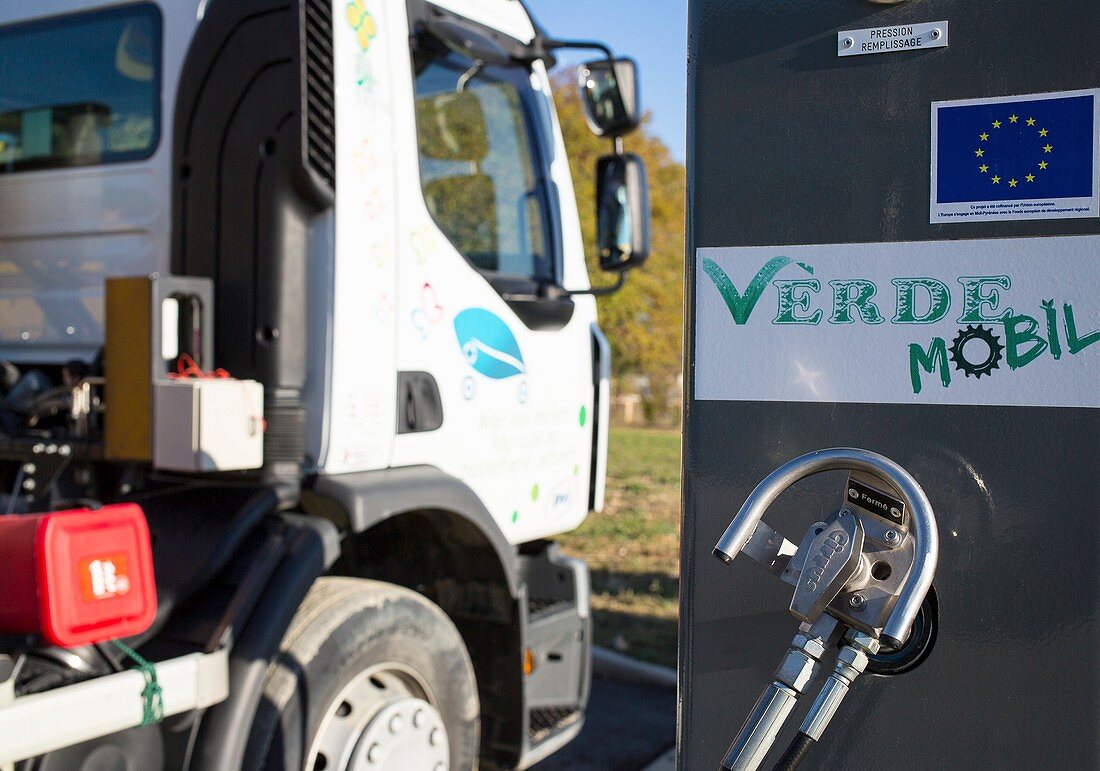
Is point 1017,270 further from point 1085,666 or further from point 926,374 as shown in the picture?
point 1085,666

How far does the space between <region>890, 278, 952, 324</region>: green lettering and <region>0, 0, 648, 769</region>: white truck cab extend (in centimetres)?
165

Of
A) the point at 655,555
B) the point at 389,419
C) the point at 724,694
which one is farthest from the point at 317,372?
the point at 655,555

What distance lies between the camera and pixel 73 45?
3.36 m

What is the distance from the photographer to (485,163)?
3.78 m

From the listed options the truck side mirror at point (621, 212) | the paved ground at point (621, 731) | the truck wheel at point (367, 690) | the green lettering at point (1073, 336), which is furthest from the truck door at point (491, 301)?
the green lettering at point (1073, 336)

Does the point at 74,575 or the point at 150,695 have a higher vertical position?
the point at 74,575

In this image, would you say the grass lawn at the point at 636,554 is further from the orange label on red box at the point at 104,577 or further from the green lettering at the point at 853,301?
the green lettering at the point at 853,301

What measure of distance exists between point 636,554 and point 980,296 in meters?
7.24

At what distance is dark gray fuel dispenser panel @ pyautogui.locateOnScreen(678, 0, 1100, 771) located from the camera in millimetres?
1575

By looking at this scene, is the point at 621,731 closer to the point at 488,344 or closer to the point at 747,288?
the point at 488,344

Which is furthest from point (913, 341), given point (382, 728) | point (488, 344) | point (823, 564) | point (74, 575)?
point (488, 344)

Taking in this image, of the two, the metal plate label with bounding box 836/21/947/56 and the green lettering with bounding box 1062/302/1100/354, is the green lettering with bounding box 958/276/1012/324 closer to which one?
the green lettering with bounding box 1062/302/1100/354

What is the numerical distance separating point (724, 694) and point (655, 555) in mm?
6957

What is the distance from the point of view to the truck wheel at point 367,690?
2.75 metres
